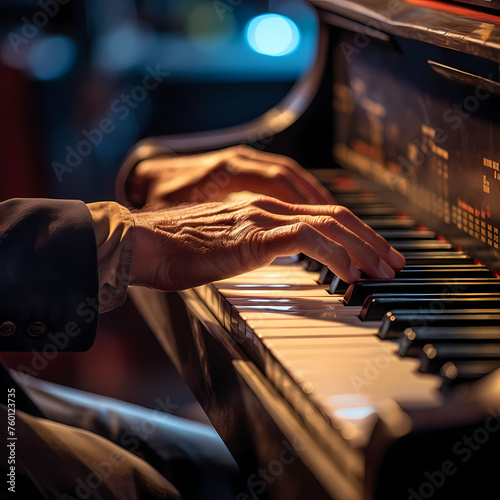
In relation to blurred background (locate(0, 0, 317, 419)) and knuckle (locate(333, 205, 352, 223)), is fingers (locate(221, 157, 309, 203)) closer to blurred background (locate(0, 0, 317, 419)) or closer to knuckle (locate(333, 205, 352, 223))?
knuckle (locate(333, 205, 352, 223))

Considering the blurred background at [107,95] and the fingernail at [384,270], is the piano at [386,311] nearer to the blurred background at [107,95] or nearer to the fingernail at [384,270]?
the fingernail at [384,270]

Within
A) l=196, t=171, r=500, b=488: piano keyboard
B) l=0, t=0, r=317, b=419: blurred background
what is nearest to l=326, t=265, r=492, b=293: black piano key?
l=196, t=171, r=500, b=488: piano keyboard

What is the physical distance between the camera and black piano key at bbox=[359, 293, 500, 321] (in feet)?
2.73

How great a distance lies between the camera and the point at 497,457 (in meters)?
0.50

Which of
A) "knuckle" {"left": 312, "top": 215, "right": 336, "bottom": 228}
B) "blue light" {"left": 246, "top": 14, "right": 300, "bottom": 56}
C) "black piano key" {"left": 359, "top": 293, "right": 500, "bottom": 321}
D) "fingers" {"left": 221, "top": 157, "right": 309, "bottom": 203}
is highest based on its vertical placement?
"blue light" {"left": 246, "top": 14, "right": 300, "bottom": 56}

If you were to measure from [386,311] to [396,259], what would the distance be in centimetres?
17

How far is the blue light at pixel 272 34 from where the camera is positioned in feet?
10.9

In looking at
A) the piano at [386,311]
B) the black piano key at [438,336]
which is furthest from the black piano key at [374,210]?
the black piano key at [438,336]

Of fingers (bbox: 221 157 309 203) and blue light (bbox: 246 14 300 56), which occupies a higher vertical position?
blue light (bbox: 246 14 300 56)

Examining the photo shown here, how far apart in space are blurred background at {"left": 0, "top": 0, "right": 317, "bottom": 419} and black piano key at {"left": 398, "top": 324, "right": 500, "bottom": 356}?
1.94 m

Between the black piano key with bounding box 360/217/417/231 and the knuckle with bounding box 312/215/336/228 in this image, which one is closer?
the knuckle with bounding box 312/215/336/228

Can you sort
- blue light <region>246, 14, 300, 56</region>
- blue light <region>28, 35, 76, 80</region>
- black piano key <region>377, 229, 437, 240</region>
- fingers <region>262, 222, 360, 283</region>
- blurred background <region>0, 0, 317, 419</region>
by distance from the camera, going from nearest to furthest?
fingers <region>262, 222, 360, 283</region> < black piano key <region>377, 229, 437, 240</region> < blurred background <region>0, 0, 317, 419</region> < blue light <region>28, 35, 76, 80</region> < blue light <region>246, 14, 300, 56</region>

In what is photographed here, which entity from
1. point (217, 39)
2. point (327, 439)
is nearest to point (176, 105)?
point (217, 39)

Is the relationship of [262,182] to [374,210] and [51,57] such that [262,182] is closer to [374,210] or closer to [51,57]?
[374,210]
